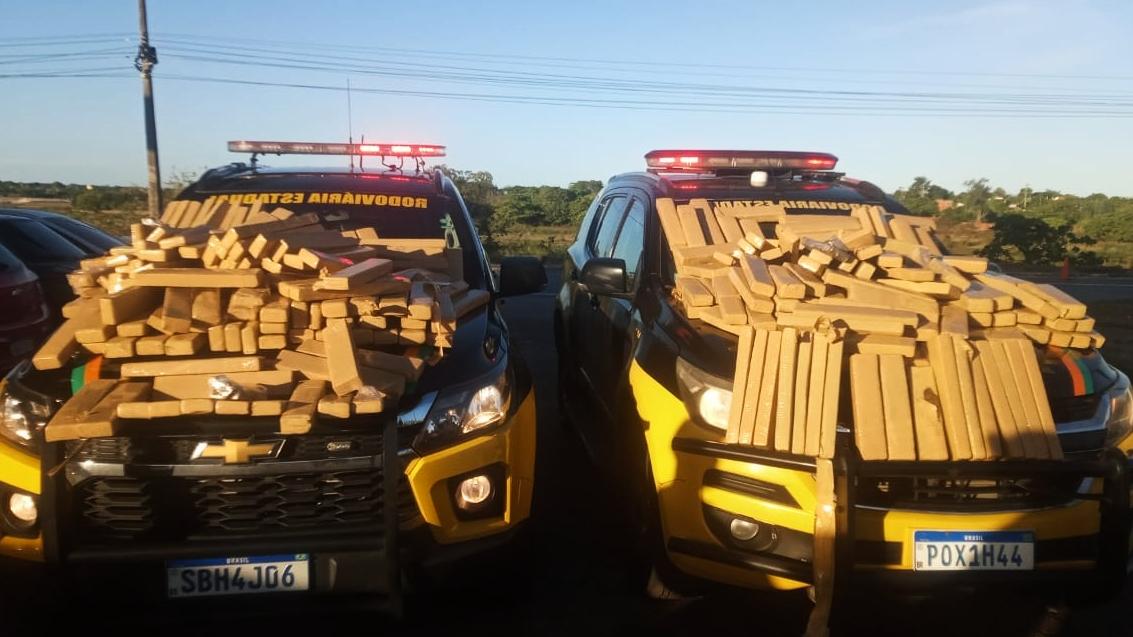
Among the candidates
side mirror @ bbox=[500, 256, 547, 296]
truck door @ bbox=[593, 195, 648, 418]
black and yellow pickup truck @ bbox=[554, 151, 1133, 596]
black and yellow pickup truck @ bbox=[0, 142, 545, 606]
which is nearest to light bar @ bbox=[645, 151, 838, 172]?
truck door @ bbox=[593, 195, 648, 418]

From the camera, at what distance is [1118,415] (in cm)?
322

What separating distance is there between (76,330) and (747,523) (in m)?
2.49

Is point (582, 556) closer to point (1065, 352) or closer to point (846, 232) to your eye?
point (846, 232)

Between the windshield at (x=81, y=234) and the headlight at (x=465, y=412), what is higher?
the windshield at (x=81, y=234)

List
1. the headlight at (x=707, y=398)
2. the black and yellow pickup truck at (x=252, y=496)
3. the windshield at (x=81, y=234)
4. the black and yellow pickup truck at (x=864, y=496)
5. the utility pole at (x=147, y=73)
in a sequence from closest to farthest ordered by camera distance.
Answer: the black and yellow pickup truck at (x=252, y=496)
the black and yellow pickup truck at (x=864, y=496)
the headlight at (x=707, y=398)
the windshield at (x=81, y=234)
the utility pole at (x=147, y=73)

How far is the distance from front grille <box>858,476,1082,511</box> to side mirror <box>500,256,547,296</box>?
2.14m

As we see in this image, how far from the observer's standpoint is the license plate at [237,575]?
2660mm

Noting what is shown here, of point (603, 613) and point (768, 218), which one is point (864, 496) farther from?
point (768, 218)

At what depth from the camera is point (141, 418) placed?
2.62 m

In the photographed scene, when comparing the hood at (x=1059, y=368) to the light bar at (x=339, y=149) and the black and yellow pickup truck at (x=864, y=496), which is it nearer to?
the black and yellow pickup truck at (x=864, y=496)

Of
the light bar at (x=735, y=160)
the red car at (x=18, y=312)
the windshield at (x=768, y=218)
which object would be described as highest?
the light bar at (x=735, y=160)

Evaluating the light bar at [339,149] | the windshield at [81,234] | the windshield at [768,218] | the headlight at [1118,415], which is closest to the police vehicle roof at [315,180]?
the light bar at [339,149]

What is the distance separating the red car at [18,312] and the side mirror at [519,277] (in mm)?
3234

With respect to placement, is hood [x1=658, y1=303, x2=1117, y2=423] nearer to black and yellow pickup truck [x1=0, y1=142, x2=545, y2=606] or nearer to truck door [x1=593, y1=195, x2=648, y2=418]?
truck door [x1=593, y1=195, x2=648, y2=418]
